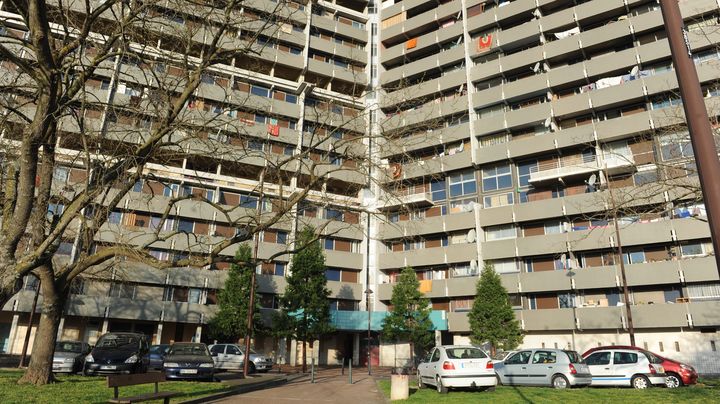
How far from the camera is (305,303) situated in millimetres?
36156

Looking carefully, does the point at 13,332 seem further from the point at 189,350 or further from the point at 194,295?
the point at 189,350

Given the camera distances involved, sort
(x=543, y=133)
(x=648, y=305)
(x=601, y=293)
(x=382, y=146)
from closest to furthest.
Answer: (x=382, y=146) < (x=648, y=305) < (x=601, y=293) < (x=543, y=133)

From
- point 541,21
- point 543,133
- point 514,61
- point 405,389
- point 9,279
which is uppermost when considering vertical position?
point 541,21

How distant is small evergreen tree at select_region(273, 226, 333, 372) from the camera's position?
35.6 m

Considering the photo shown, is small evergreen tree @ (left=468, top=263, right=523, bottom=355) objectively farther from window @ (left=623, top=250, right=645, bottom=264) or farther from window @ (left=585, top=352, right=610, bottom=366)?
window @ (left=585, top=352, right=610, bottom=366)

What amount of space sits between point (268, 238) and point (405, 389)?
1225 inches

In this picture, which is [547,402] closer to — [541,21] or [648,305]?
[648,305]

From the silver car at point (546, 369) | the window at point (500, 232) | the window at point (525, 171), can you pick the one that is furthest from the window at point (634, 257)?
the silver car at point (546, 369)

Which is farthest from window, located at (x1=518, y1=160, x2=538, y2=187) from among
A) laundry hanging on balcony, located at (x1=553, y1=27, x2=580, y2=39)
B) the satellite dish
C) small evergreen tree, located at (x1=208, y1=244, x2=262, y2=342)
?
small evergreen tree, located at (x1=208, y1=244, x2=262, y2=342)

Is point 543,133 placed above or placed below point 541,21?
below

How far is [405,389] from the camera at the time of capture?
13047 millimetres

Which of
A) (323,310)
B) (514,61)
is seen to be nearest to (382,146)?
(323,310)

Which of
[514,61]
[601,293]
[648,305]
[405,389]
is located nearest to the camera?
[405,389]

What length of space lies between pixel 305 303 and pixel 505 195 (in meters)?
19.7
